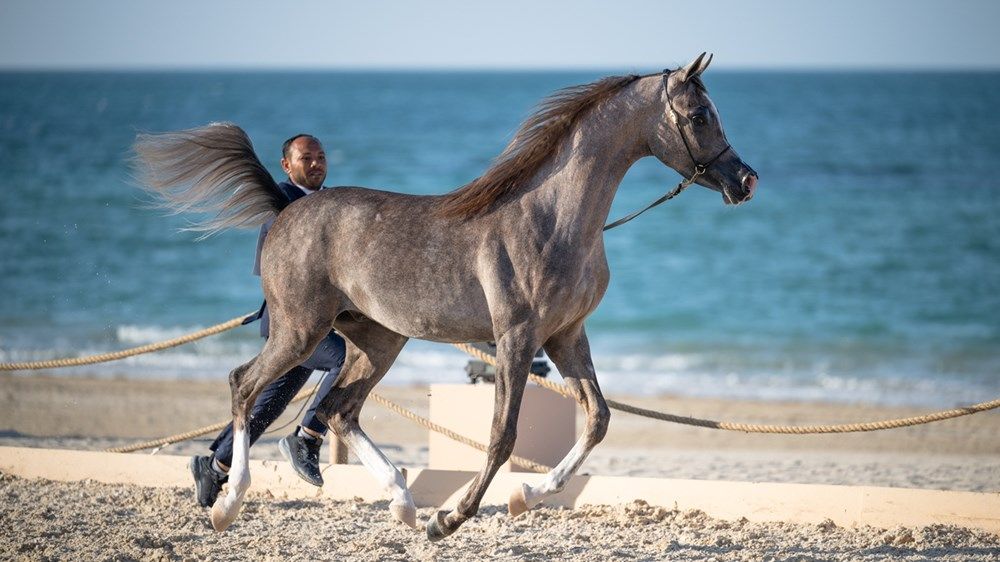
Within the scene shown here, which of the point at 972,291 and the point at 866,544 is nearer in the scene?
the point at 866,544

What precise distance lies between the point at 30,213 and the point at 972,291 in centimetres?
1806

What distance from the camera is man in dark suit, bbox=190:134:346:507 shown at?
5.78 m

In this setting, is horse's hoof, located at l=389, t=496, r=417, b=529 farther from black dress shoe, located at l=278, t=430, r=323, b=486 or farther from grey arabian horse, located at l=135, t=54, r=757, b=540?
black dress shoe, located at l=278, t=430, r=323, b=486

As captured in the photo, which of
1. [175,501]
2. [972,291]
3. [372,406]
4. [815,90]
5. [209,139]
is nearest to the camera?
[209,139]

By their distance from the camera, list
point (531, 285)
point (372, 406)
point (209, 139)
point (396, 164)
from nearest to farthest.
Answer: point (531, 285) → point (209, 139) → point (372, 406) → point (396, 164)

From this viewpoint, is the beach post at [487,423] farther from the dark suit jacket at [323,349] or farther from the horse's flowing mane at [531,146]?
the horse's flowing mane at [531,146]

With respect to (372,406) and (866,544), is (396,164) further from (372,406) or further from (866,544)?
(866,544)

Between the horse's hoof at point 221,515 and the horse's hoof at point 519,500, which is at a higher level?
the horse's hoof at point 519,500

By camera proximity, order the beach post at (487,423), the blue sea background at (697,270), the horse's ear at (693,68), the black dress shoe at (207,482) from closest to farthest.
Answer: the horse's ear at (693,68), the black dress shoe at (207,482), the beach post at (487,423), the blue sea background at (697,270)

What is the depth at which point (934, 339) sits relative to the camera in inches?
618

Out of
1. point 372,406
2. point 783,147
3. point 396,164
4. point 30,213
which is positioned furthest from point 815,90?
point 372,406

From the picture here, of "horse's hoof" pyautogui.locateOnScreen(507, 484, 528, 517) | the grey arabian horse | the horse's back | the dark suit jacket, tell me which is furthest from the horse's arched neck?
the dark suit jacket

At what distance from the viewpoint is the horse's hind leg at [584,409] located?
5031 mm

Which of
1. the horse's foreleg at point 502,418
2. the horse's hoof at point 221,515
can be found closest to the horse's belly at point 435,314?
the horse's foreleg at point 502,418
